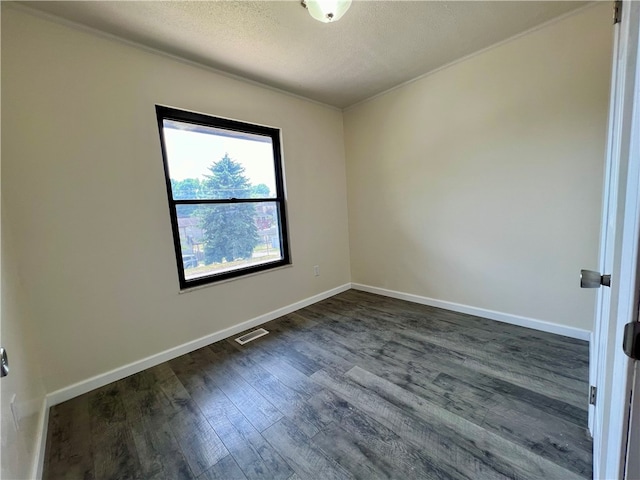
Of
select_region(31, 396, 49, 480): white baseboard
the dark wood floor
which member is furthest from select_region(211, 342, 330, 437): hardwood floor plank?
select_region(31, 396, 49, 480): white baseboard

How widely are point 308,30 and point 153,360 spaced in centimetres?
293

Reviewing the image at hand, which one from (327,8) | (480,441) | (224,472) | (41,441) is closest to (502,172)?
(327,8)

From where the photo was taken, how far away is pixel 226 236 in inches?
107

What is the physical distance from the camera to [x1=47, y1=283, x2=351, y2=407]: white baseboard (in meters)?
1.87

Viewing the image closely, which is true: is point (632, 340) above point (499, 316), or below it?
above

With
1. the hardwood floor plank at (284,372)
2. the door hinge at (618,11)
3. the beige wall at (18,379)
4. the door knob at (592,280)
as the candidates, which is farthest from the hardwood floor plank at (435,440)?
the door hinge at (618,11)

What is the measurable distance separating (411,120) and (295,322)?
2.65 meters

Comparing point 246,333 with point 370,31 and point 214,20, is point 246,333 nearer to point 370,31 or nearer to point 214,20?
point 214,20

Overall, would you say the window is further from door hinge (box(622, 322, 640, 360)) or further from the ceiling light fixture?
door hinge (box(622, 322, 640, 360))

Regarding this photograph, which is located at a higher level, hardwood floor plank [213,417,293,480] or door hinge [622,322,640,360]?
door hinge [622,322,640,360]

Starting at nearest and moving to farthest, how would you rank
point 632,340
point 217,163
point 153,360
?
point 632,340
point 153,360
point 217,163

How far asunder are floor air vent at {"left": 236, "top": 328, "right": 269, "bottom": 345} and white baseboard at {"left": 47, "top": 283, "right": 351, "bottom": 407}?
4.8 inches

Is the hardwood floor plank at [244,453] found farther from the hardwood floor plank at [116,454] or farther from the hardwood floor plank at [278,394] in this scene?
the hardwood floor plank at [116,454]

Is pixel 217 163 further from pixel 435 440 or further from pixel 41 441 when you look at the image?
pixel 435 440
